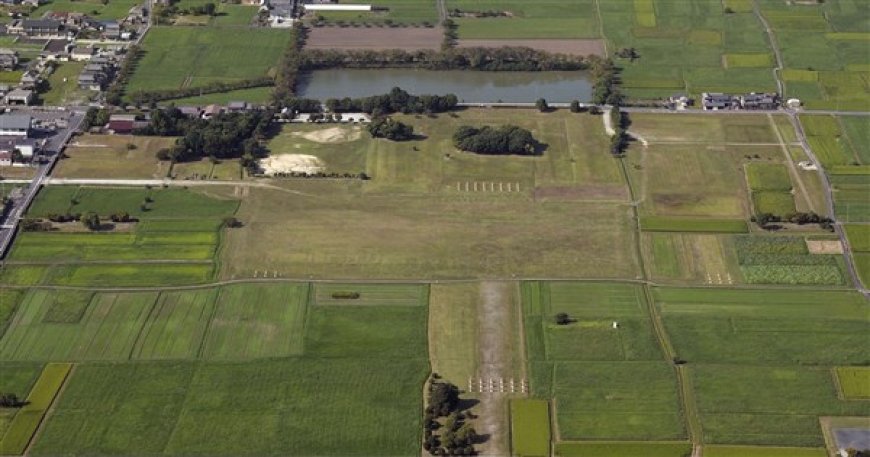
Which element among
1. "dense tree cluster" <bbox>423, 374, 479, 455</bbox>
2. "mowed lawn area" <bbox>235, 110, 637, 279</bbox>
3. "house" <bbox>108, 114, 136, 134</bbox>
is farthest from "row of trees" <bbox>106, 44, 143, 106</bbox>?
"dense tree cluster" <bbox>423, 374, 479, 455</bbox>

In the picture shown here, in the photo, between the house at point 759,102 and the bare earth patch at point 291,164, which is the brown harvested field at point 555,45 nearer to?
the house at point 759,102

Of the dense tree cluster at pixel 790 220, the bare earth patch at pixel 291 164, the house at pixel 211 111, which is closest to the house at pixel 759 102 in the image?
the dense tree cluster at pixel 790 220

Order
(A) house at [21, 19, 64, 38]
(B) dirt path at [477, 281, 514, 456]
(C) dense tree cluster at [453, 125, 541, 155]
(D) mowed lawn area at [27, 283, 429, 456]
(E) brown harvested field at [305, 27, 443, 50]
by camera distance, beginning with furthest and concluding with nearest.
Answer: (E) brown harvested field at [305, 27, 443, 50]
(A) house at [21, 19, 64, 38]
(C) dense tree cluster at [453, 125, 541, 155]
(B) dirt path at [477, 281, 514, 456]
(D) mowed lawn area at [27, 283, 429, 456]

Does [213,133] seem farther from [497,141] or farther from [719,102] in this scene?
[719,102]

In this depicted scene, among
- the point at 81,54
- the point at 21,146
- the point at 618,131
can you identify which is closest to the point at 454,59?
the point at 618,131

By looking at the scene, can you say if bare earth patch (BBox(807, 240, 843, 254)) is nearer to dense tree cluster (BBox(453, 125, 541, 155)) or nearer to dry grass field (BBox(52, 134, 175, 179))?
dense tree cluster (BBox(453, 125, 541, 155))

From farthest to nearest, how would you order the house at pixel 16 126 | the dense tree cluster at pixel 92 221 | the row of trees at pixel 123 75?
the row of trees at pixel 123 75 < the house at pixel 16 126 < the dense tree cluster at pixel 92 221
